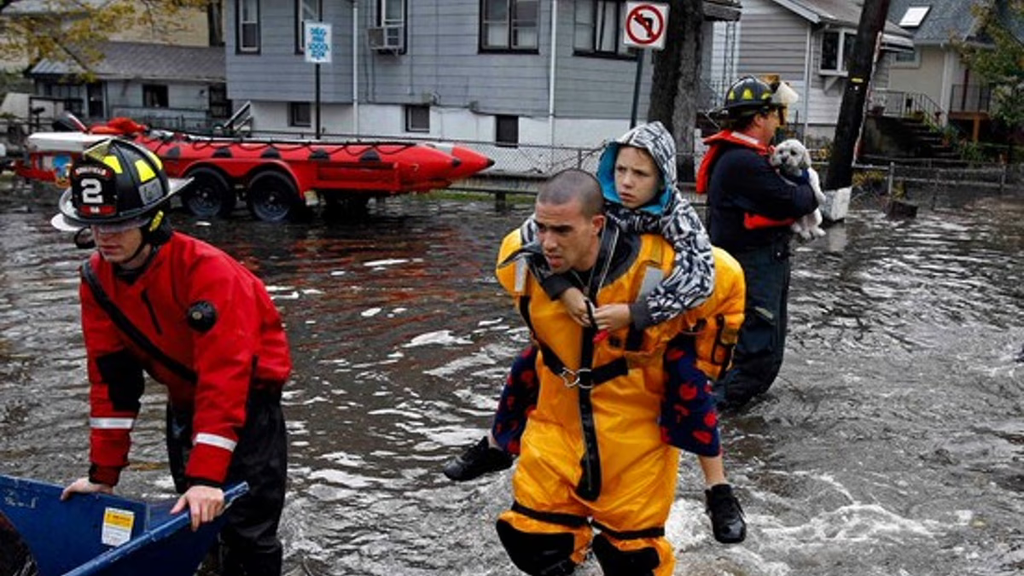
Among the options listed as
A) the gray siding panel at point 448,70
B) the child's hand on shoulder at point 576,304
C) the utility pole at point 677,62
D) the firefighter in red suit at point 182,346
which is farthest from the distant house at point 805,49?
the child's hand on shoulder at point 576,304

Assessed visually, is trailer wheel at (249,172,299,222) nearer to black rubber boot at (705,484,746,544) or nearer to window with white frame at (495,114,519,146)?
window with white frame at (495,114,519,146)

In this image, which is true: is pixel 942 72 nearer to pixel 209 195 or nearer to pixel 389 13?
pixel 389 13

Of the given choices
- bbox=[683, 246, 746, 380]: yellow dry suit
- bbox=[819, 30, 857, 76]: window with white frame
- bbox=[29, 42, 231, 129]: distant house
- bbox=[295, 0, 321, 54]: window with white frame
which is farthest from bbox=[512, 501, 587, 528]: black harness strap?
bbox=[29, 42, 231, 129]: distant house

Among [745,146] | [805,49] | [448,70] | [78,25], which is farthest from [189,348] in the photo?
[805,49]

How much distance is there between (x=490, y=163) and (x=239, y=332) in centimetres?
1348

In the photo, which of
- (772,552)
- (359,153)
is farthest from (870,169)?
(772,552)

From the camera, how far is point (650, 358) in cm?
352

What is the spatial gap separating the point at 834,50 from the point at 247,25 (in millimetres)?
16822

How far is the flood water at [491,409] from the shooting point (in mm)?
4934

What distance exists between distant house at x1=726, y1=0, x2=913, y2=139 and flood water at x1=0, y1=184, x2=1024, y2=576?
19054 millimetres

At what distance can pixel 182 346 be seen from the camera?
3.80 meters

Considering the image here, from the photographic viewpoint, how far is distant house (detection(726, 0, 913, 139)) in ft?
101

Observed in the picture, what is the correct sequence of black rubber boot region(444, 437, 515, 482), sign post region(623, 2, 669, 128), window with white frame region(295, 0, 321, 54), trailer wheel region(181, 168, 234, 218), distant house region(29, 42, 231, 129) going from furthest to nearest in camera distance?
distant house region(29, 42, 231, 129), window with white frame region(295, 0, 321, 54), trailer wheel region(181, 168, 234, 218), sign post region(623, 2, 669, 128), black rubber boot region(444, 437, 515, 482)

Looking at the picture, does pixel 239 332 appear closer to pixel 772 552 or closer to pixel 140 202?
pixel 140 202
